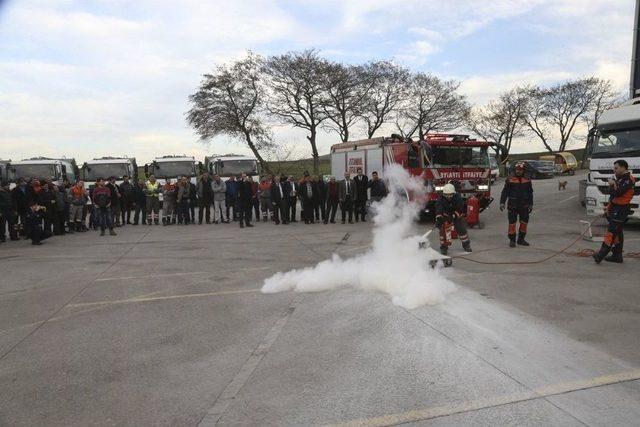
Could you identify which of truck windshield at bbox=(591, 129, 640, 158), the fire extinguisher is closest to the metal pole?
truck windshield at bbox=(591, 129, 640, 158)

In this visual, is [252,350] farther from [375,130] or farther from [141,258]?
[375,130]

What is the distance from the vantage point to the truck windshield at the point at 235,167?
79.3 ft

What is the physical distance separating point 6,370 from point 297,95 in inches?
1554

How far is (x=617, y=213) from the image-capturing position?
30.2ft

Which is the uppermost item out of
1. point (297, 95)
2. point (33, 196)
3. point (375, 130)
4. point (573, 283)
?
point (297, 95)

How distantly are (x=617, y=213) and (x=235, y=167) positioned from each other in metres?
18.0

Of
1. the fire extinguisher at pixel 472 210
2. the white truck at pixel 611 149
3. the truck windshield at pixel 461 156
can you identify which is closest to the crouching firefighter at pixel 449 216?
the fire extinguisher at pixel 472 210

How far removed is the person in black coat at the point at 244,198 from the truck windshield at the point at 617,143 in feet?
34.9

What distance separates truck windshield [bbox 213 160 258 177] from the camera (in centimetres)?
2416

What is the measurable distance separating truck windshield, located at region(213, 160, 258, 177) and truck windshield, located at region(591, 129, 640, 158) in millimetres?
14743

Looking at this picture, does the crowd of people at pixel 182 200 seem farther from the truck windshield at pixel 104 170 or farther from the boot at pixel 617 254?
the boot at pixel 617 254

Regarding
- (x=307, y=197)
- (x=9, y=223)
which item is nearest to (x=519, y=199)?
(x=307, y=197)

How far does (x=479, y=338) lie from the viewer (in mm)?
5367

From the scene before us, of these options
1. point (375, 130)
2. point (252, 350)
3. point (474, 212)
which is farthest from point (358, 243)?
point (375, 130)
